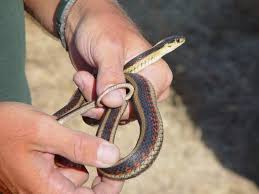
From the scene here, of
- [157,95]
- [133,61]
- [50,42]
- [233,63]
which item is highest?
[133,61]

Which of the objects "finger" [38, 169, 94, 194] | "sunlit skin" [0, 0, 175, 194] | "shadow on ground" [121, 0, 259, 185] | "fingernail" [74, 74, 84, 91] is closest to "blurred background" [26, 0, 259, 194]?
"shadow on ground" [121, 0, 259, 185]

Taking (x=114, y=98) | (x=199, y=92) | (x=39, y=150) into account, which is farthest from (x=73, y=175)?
(x=199, y=92)

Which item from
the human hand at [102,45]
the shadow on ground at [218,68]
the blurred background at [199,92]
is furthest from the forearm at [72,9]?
the shadow on ground at [218,68]

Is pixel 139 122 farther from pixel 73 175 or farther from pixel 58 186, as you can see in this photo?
pixel 58 186

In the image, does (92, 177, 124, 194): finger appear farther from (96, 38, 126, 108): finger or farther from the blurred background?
the blurred background

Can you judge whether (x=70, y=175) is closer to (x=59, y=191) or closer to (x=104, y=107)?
(x=59, y=191)

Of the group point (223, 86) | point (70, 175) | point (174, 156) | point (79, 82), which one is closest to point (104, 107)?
point (79, 82)
